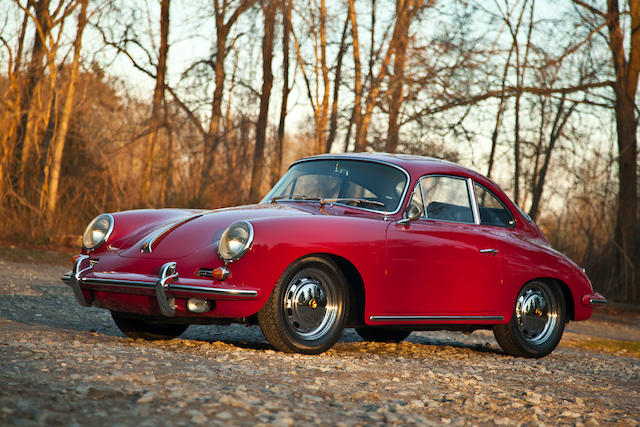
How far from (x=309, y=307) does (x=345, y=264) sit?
18.3 inches

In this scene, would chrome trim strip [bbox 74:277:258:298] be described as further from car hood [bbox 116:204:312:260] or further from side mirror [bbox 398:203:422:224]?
side mirror [bbox 398:203:422:224]

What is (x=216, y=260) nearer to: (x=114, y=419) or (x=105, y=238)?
(x=105, y=238)

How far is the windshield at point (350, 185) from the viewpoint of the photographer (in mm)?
6309

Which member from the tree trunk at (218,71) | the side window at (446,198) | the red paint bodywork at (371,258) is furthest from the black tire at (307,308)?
the tree trunk at (218,71)

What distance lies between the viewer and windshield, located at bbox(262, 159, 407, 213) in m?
6.31

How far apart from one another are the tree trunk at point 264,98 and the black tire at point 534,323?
46.8ft

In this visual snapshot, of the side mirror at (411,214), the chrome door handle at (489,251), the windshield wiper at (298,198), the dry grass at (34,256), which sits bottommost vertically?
the dry grass at (34,256)

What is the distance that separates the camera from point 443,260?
627 centimetres

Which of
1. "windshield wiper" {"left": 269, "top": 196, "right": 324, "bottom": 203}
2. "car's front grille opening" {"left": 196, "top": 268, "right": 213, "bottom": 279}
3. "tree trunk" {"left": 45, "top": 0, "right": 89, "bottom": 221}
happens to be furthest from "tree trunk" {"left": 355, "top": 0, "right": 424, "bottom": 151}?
"car's front grille opening" {"left": 196, "top": 268, "right": 213, "bottom": 279}

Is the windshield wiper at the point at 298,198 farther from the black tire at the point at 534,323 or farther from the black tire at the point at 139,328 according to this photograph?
the black tire at the point at 534,323

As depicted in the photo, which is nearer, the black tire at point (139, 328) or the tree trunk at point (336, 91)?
the black tire at point (139, 328)

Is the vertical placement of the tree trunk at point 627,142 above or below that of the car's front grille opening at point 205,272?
above

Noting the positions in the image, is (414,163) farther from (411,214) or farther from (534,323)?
(534,323)

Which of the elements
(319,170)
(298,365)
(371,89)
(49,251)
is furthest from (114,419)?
(371,89)
